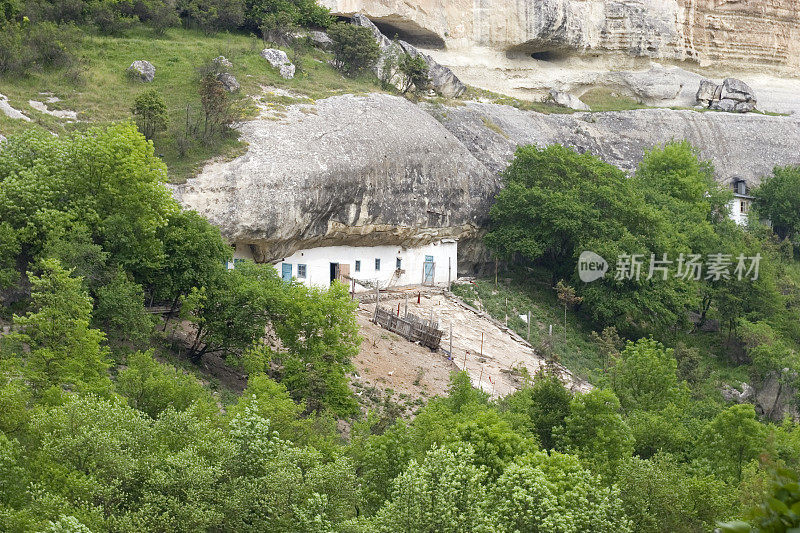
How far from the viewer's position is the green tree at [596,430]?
2727cm

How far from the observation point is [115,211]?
3459 cm

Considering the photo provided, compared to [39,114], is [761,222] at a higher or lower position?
lower

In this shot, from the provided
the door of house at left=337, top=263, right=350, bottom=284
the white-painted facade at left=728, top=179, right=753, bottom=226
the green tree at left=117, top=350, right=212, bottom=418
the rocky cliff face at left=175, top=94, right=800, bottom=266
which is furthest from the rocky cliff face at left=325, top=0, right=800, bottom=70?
the green tree at left=117, top=350, right=212, bottom=418

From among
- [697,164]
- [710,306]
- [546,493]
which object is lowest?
[710,306]

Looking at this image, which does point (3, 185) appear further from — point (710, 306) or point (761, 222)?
point (761, 222)

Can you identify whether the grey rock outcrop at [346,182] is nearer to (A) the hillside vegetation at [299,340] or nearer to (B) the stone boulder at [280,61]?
(A) the hillside vegetation at [299,340]

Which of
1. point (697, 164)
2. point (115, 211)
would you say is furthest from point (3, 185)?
point (697, 164)

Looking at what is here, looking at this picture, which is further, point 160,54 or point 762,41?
point 762,41

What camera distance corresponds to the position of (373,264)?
49031 mm

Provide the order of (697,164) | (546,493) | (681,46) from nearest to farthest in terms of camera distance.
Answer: (546,493) → (697,164) → (681,46)

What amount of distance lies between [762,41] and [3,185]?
224 ft

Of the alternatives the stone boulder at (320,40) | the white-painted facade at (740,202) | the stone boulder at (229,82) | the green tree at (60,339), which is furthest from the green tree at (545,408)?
the white-painted facade at (740,202)

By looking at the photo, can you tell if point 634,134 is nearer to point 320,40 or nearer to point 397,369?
point 320,40

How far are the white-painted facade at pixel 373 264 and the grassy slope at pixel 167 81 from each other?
6.10m
